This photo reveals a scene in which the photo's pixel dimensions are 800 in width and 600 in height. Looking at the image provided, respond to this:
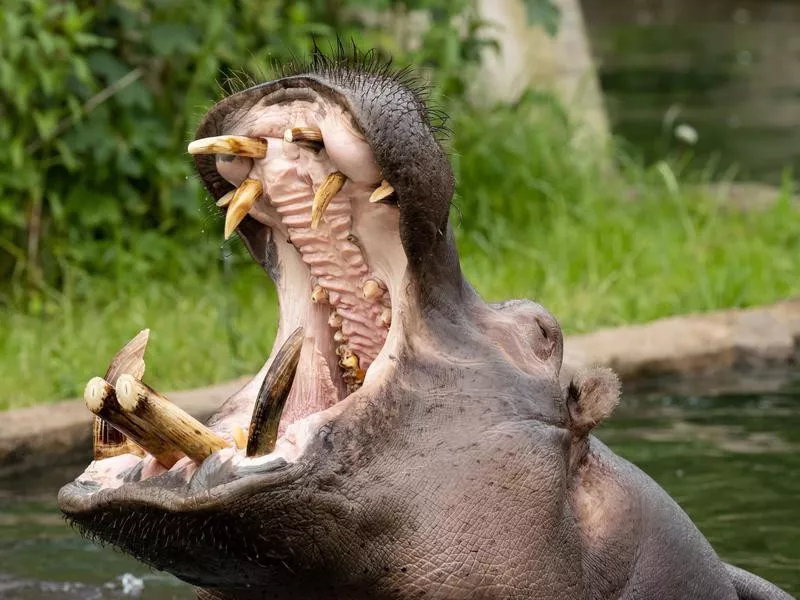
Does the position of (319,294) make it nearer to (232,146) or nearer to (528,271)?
(232,146)

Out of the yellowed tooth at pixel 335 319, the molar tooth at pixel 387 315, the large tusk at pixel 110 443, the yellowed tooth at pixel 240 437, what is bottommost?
the yellowed tooth at pixel 240 437

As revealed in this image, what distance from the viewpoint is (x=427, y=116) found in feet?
8.49

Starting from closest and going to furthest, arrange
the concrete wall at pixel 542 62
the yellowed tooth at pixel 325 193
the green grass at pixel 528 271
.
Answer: the yellowed tooth at pixel 325 193 → the green grass at pixel 528 271 → the concrete wall at pixel 542 62

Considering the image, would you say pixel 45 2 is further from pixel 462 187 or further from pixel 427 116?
pixel 427 116

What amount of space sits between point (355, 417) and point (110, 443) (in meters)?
0.42

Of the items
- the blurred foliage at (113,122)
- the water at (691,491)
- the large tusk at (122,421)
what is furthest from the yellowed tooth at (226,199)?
the blurred foliage at (113,122)

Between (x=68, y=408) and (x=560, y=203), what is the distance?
126 inches

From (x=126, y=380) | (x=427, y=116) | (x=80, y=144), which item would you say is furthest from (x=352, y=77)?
(x=80, y=144)

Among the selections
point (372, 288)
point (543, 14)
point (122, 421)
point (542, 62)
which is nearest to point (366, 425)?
point (372, 288)

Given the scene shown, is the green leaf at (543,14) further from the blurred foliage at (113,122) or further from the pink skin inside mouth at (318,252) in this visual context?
the pink skin inside mouth at (318,252)

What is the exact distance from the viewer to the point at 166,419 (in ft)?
7.91

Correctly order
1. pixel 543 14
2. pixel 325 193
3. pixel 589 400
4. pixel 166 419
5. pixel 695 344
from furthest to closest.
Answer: pixel 543 14 → pixel 695 344 → pixel 589 400 → pixel 325 193 → pixel 166 419

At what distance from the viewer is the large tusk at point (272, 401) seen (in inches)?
95.5

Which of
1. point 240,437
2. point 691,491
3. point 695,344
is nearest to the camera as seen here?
point 240,437
